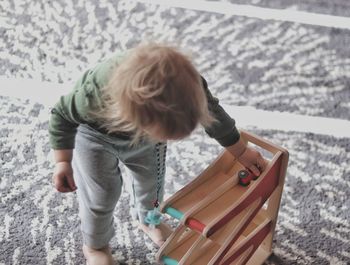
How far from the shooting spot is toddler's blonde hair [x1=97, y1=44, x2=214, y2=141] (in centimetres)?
80

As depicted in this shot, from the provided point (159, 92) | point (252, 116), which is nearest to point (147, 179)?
point (159, 92)

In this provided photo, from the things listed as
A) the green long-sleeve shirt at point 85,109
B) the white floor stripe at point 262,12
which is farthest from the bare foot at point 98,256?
the white floor stripe at point 262,12

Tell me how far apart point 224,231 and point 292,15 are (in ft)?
3.17

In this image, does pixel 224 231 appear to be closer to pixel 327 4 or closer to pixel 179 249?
pixel 179 249

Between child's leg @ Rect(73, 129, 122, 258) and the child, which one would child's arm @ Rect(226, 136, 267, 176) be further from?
child's leg @ Rect(73, 129, 122, 258)

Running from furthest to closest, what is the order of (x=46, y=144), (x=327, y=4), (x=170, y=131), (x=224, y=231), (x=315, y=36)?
1. (x=327, y=4)
2. (x=315, y=36)
3. (x=46, y=144)
4. (x=224, y=231)
5. (x=170, y=131)

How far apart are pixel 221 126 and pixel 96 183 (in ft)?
0.77

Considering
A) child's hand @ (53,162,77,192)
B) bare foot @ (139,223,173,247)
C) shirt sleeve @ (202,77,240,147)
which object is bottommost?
bare foot @ (139,223,173,247)

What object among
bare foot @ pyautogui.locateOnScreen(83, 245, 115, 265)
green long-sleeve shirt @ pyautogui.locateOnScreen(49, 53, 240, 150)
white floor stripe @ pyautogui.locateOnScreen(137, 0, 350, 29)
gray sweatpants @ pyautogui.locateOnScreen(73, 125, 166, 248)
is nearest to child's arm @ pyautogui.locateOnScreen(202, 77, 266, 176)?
green long-sleeve shirt @ pyautogui.locateOnScreen(49, 53, 240, 150)

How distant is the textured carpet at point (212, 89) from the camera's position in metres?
1.21

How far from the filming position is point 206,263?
105 centimetres

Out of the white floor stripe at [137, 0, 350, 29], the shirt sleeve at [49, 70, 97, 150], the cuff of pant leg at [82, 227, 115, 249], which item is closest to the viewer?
the shirt sleeve at [49, 70, 97, 150]

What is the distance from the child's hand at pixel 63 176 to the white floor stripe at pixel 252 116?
1.72ft

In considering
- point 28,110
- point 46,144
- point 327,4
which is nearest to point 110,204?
point 46,144
